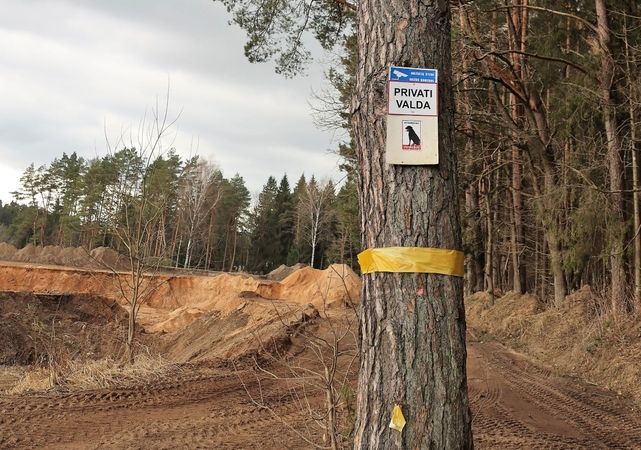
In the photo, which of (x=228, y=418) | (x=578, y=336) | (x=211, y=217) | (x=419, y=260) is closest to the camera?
(x=419, y=260)

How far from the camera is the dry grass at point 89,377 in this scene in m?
6.83

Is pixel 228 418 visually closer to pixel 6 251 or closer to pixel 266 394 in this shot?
pixel 266 394

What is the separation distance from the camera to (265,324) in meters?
13.4

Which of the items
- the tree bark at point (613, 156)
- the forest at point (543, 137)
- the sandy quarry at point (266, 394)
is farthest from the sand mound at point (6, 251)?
the tree bark at point (613, 156)

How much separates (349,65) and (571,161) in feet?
19.3

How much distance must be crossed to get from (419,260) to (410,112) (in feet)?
2.34

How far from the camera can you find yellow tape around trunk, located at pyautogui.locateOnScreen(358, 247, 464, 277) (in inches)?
90.7

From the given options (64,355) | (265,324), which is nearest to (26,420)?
(64,355)

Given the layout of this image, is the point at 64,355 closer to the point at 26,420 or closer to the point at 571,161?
the point at 26,420

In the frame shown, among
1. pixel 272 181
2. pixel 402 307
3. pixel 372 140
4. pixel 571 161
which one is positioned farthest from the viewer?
pixel 272 181

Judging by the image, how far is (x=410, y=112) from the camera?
2463 millimetres

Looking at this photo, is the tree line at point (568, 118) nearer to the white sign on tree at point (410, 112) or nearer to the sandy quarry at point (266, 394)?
the sandy quarry at point (266, 394)

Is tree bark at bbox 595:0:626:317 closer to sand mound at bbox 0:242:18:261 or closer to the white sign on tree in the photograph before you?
the white sign on tree

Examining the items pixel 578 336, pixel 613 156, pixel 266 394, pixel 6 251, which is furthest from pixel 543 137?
pixel 6 251
